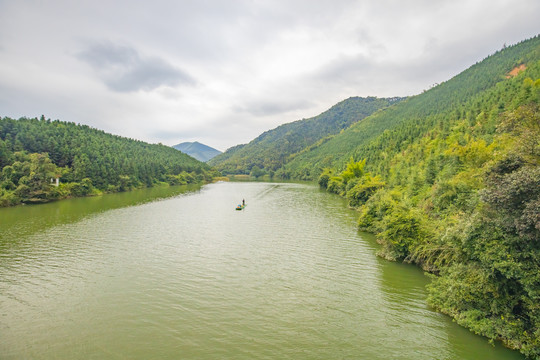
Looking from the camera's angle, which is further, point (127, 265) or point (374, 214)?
point (374, 214)

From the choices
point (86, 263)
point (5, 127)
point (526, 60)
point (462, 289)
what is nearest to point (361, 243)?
point (462, 289)

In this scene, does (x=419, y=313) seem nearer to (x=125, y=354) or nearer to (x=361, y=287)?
(x=361, y=287)

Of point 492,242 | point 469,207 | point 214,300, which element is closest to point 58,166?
point 214,300

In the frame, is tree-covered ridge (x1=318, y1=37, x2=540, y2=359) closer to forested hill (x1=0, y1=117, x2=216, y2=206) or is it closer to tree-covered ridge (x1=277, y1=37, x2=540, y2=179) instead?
tree-covered ridge (x1=277, y1=37, x2=540, y2=179)

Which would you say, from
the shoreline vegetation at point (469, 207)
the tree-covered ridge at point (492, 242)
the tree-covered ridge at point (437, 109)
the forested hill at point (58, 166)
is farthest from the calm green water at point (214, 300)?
the tree-covered ridge at point (437, 109)

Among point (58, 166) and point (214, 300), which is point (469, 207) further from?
point (58, 166)

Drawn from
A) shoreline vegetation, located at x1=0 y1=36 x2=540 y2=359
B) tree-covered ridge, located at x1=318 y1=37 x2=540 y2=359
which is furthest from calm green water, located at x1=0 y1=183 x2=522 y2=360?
shoreline vegetation, located at x1=0 y1=36 x2=540 y2=359
